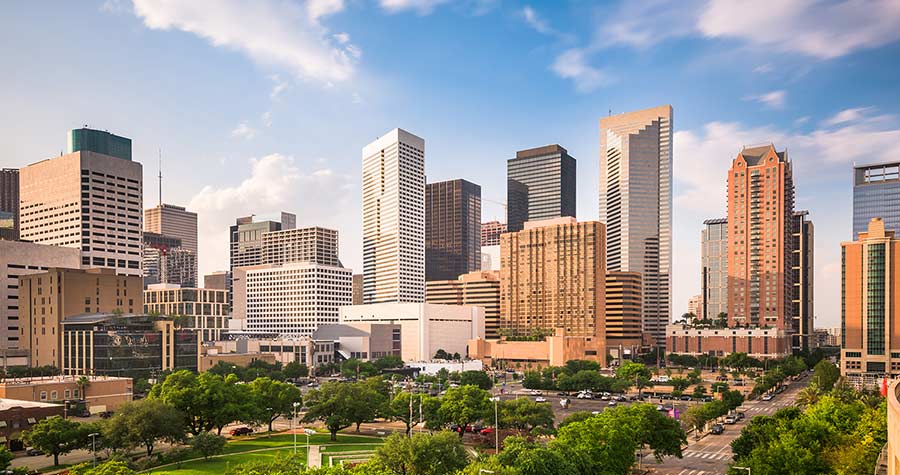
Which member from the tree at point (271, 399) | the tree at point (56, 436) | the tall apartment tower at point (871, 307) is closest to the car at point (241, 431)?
the tree at point (271, 399)

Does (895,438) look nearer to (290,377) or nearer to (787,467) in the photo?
(787,467)

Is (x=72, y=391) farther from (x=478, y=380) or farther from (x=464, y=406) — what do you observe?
(x=478, y=380)

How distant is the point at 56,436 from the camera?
7350cm

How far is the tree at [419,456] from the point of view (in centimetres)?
5806

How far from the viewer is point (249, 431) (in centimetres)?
9881

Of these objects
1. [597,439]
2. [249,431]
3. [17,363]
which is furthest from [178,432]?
[17,363]

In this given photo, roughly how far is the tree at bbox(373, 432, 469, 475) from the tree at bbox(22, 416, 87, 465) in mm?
36963

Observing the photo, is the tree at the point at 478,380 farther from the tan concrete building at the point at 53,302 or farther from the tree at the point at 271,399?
the tan concrete building at the point at 53,302

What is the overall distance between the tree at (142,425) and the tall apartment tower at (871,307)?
151 m

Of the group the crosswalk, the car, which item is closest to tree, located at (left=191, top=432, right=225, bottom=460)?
the car

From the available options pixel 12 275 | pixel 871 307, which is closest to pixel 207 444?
pixel 12 275

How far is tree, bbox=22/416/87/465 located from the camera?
239 feet

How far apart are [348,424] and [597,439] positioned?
41.3 meters

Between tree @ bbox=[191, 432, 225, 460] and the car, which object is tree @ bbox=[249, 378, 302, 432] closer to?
the car
